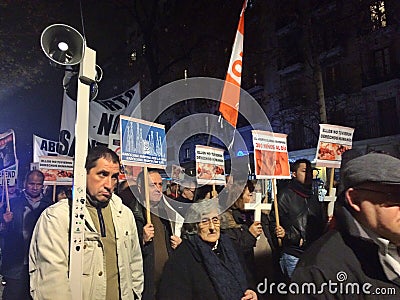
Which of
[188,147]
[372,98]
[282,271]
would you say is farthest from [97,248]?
[188,147]

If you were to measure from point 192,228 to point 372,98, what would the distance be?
69.9ft

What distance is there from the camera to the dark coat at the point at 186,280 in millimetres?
2930

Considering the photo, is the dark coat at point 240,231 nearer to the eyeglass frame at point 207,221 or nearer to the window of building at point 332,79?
the eyeglass frame at point 207,221

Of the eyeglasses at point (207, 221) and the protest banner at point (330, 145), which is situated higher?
the protest banner at point (330, 145)

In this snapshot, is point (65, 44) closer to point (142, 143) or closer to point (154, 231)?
point (142, 143)

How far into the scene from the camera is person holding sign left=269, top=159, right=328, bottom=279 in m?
4.68

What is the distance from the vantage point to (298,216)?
15.8 feet

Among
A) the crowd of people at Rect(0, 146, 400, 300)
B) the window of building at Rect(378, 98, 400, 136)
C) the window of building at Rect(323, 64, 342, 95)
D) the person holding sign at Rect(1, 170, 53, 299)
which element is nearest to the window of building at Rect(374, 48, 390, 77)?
the window of building at Rect(378, 98, 400, 136)

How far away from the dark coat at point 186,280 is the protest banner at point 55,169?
4420 millimetres

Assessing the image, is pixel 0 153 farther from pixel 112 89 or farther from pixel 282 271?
pixel 112 89

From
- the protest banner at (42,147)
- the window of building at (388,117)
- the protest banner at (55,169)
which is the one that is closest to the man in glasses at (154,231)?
the protest banner at (55,169)

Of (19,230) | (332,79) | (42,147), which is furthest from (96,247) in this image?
(332,79)

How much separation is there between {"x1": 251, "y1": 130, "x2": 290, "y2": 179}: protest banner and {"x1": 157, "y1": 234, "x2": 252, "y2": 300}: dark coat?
2.03 m

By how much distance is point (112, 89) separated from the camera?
25172mm
